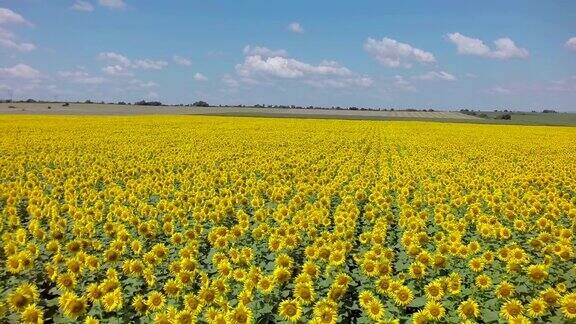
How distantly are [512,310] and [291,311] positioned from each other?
2377 mm

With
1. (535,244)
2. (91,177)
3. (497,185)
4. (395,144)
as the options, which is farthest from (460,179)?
(395,144)

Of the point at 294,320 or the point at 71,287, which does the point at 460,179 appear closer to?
the point at 294,320

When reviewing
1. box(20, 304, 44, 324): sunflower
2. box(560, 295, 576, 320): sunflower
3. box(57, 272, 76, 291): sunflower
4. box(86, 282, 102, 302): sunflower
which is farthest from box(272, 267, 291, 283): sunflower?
box(560, 295, 576, 320): sunflower

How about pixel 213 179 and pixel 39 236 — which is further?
pixel 213 179

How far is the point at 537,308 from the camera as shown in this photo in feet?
18.2

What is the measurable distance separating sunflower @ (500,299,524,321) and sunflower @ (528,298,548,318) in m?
0.21

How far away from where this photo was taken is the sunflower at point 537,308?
Result: 5.48m

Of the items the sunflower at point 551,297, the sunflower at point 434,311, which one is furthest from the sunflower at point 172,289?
the sunflower at point 551,297

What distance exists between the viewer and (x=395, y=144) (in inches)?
1206

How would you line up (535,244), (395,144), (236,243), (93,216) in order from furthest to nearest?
(395,144) → (93,216) → (236,243) → (535,244)

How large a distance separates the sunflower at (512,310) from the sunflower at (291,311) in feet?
7.26

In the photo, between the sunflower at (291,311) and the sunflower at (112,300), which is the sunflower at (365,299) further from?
the sunflower at (112,300)

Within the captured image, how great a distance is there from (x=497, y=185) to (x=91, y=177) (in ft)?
37.1

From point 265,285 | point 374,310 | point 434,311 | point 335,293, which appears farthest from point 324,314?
point 434,311
